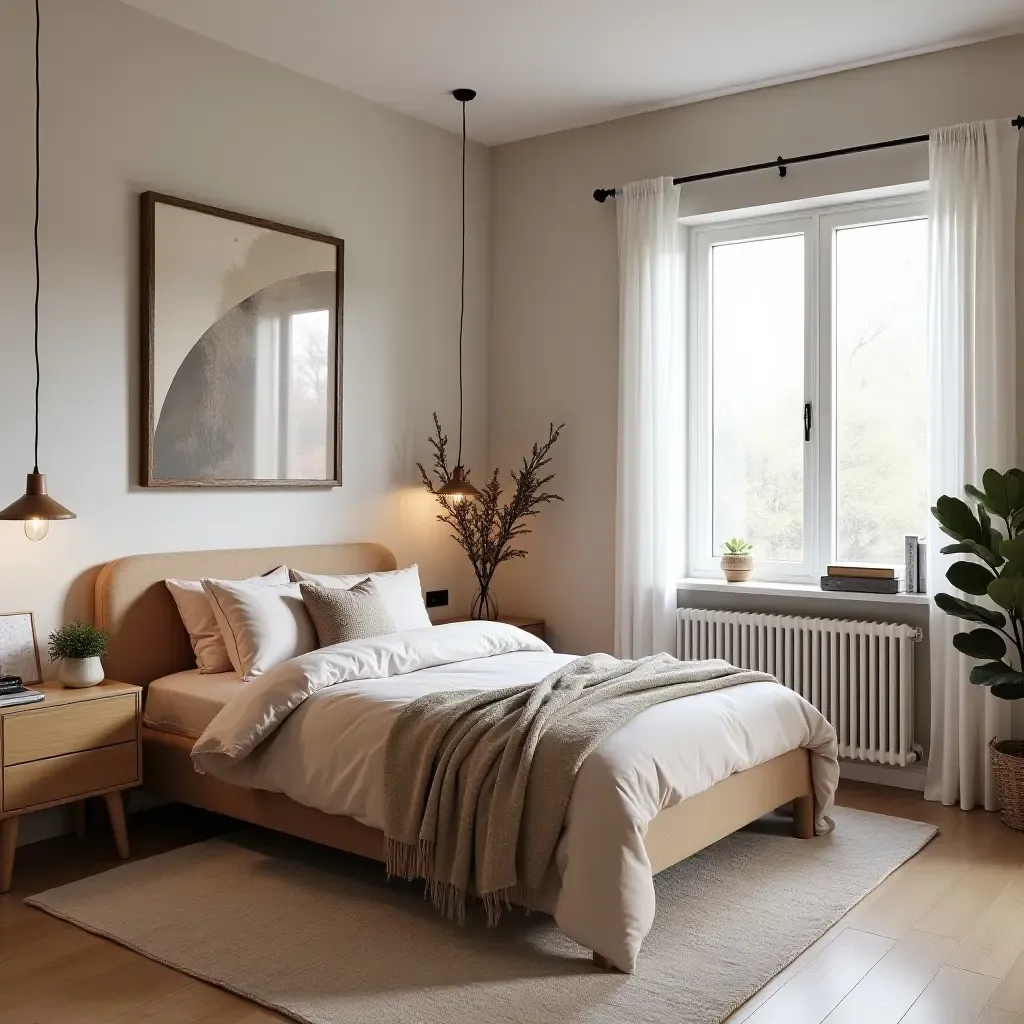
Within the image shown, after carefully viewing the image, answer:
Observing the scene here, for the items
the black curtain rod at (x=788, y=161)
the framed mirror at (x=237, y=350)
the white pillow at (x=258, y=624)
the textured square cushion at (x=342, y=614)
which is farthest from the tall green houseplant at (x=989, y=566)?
the framed mirror at (x=237, y=350)

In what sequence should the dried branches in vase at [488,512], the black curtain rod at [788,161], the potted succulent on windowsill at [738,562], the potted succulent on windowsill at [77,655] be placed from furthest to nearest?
the dried branches in vase at [488,512], the potted succulent on windowsill at [738,562], the black curtain rod at [788,161], the potted succulent on windowsill at [77,655]

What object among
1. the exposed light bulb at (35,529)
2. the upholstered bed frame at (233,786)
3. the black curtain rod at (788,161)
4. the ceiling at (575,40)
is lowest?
the upholstered bed frame at (233,786)

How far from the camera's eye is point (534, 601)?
5.59m

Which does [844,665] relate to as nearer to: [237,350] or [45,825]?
[237,350]

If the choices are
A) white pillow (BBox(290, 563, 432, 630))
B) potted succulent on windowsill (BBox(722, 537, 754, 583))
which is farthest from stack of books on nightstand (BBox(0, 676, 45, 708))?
potted succulent on windowsill (BBox(722, 537, 754, 583))

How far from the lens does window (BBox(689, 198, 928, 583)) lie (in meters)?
4.69

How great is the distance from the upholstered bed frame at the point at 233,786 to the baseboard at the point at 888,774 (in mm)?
898

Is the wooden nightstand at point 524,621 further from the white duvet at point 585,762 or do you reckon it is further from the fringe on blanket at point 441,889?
the fringe on blanket at point 441,889

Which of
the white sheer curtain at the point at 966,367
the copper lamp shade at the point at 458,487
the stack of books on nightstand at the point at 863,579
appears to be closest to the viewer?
the white sheer curtain at the point at 966,367

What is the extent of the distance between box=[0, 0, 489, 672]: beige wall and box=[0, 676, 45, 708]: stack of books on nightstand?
1.21 ft

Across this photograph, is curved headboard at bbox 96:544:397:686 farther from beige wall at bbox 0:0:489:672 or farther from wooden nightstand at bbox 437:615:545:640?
wooden nightstand at bbox 437:615:545:640

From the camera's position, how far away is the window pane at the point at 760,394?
4.96 meters

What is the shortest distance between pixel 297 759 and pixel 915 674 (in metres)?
2.60

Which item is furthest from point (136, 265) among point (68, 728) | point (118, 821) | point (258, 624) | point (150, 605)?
point (118, 821)
